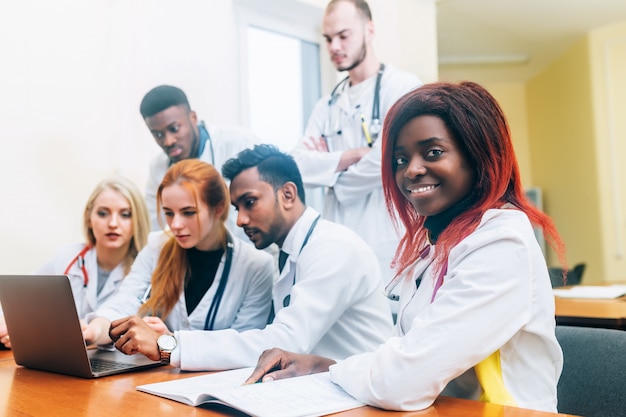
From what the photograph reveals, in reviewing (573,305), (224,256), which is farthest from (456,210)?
(573,305)

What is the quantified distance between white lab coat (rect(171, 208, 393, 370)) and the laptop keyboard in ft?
0.37

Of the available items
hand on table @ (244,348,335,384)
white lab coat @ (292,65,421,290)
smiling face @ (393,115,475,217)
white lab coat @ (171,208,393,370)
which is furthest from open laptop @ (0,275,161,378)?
white lab coat @ (292,65,421,290)

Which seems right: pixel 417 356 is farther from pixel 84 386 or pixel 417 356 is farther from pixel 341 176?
pixel 341 176

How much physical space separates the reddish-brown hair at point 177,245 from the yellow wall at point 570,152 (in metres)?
4.39

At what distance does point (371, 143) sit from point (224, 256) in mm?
788

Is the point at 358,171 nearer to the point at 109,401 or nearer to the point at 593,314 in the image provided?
the point at 593,314

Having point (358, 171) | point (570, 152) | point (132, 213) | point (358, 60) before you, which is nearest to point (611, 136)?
point (570, 152)

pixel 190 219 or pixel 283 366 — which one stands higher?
pixel 190 219

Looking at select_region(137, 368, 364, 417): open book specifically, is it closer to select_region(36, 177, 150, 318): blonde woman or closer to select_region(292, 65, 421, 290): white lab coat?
select_region(36, 177, 150, 318): blonde woman

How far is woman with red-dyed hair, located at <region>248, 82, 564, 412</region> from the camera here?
911 millimetres

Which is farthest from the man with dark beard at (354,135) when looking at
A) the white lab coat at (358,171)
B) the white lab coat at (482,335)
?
the white lab coat at (482,335)

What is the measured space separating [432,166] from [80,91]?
1.63 meters

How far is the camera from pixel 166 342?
1.32 metres

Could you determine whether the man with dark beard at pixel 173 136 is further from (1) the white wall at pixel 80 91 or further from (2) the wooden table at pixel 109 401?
(2) the wooden table at pixel 109 401
